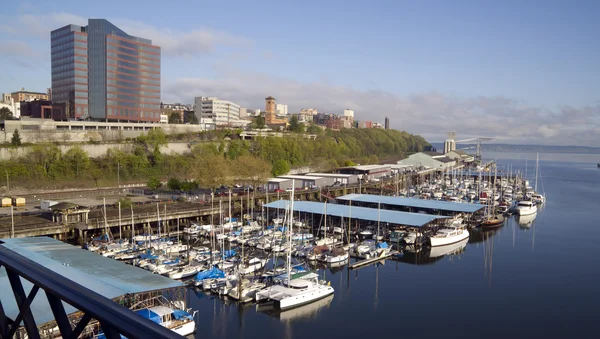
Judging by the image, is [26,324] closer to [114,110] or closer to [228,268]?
[228,268]

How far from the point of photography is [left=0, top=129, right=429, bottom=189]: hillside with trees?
23375 millimetres

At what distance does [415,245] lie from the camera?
55.1 feet

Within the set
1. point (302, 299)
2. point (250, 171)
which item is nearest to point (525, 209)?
point (250, 171)

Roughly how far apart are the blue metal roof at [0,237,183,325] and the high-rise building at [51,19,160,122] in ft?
76.9

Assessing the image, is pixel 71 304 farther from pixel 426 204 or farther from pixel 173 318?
pixel 426 204

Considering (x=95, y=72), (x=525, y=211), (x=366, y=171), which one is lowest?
(x=525, y=211)

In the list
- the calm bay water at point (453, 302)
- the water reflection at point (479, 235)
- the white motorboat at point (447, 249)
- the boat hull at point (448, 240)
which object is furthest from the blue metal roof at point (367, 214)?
the water reflection at point (479, 235)

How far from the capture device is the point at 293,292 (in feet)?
35.7

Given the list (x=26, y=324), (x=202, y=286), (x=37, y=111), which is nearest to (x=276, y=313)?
(x=202, y=286)

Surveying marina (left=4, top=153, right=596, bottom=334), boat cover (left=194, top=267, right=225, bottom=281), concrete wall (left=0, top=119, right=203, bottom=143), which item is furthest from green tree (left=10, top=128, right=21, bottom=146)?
boat cover (left=194, top=267, right=225, bottom=281)

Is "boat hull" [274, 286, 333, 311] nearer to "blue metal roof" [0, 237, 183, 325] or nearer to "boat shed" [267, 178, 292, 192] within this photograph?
"blue metal roof" [0, 237, 183, 325]

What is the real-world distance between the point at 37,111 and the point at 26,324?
4151 centimetres

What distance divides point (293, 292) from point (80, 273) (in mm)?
4757

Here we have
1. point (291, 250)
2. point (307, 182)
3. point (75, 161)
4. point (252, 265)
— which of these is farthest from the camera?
point (307, 182)
